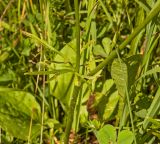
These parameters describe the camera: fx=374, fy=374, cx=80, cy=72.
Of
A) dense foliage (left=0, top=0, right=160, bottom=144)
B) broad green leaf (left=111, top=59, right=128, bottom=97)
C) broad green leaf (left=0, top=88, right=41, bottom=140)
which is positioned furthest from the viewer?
broad green leaf (left=0, top=88, right=41, bottom=140)

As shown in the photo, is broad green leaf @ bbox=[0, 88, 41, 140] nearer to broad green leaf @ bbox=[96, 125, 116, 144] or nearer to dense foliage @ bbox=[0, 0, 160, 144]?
dense foliage @ bbox=[0, 0, 160, 144]

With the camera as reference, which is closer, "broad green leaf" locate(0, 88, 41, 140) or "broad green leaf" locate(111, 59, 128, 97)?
"broad green leaf" locate(111, 59, 128, 97)

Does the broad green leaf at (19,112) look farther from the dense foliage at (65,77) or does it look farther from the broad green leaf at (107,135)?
the broad green leaf at (107,135)

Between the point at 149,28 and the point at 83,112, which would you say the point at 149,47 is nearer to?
the point at 149,28

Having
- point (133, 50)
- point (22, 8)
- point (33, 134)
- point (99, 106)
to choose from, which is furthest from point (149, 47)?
point (22, 8)

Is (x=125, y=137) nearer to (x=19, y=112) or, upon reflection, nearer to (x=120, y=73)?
(x=120, y=73)

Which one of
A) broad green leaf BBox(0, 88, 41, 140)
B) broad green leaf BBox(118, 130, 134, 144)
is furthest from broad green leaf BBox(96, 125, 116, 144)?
broad green leaf BBox(0, 88, 41, 140)

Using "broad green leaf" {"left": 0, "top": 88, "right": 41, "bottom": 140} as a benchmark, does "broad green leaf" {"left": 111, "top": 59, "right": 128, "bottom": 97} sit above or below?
above

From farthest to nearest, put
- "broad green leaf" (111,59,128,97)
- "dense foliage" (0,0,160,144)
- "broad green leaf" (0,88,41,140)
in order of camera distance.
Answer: "broad green leaf" (0,88,41,140)
"dense foliage" (0,0,160,144)
"broad green leaf" (111,59,128,97)
